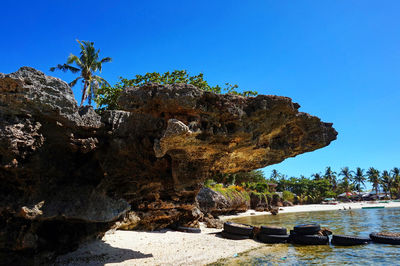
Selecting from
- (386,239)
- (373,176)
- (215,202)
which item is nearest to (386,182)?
(373,176)

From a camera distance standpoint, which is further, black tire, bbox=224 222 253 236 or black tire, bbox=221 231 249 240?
black tire, bbox=224 222 253 236

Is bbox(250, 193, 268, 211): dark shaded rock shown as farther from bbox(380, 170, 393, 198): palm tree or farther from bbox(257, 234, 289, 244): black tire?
bbox(380, 170, 393, 198): palm tree

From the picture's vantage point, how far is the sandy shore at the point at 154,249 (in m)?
8.26

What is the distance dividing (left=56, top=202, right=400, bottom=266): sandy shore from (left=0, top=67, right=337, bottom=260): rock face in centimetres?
73

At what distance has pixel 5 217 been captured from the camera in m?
6.50

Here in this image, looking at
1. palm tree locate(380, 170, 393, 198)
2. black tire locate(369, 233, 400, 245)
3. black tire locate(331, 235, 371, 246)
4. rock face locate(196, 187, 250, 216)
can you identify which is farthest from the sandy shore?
palm tree locate(380, 170, 393, 198)

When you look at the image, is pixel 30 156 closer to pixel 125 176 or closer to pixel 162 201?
pixel 125 176

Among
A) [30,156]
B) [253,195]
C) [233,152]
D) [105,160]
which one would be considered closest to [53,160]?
[30,156]

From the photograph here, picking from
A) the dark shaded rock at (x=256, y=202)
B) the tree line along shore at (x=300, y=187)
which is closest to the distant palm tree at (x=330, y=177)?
the tree line along shore at (x=300, y=187)

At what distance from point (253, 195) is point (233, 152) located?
3762cm

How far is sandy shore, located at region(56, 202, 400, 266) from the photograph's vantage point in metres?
8.26

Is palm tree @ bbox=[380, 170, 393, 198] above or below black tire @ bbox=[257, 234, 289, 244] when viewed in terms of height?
above

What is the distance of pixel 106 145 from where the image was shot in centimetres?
834

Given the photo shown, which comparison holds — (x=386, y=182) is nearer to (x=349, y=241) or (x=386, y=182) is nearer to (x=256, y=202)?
(x=256, y=202)
